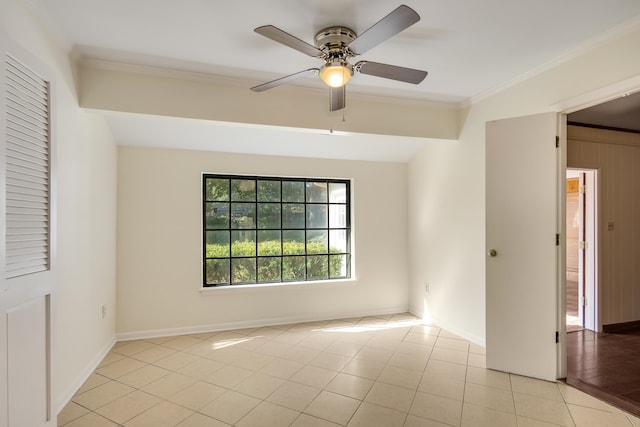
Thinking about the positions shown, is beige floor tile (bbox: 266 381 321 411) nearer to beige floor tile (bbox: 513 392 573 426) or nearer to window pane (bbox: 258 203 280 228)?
beige floor tile (bbox: 513 392 573 426)

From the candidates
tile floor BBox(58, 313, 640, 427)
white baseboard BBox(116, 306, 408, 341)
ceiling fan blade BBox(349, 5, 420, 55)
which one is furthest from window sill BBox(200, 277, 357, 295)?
ceiling fan blade BBox(349, 5, 420, 55)

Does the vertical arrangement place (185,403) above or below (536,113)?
below

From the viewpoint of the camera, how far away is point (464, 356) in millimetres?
3125

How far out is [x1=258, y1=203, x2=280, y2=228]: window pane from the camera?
4.20 metres

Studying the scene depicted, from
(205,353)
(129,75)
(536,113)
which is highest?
(129,75)

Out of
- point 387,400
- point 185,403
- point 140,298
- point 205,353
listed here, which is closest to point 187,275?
point 140,298

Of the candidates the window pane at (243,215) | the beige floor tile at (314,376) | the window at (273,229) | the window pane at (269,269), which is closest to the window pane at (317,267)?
the window at (273,229)

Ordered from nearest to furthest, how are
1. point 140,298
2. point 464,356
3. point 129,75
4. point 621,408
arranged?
point 621,408
point 129,75
point 464,356
point 140,298

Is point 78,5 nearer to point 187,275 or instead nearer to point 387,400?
point 187,275

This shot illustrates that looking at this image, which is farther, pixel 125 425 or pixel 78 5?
pixel 125 425

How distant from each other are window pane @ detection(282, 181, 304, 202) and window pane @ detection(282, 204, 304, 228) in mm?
79

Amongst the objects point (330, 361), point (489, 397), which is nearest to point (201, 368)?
point (330, 361)

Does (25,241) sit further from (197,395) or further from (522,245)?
(522,245)

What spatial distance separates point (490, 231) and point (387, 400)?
162 centimetres
